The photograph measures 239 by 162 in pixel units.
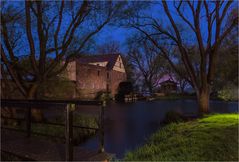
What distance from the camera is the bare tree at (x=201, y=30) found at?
7.74 metres

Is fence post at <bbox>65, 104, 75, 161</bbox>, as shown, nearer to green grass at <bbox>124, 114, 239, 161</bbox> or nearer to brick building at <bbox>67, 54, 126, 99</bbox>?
green grass at <bbox>124, 114, 239, 161</bbox>

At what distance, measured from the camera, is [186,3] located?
8023 mm

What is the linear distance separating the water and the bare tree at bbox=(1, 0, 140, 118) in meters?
2.60

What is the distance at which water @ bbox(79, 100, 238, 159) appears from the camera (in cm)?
532

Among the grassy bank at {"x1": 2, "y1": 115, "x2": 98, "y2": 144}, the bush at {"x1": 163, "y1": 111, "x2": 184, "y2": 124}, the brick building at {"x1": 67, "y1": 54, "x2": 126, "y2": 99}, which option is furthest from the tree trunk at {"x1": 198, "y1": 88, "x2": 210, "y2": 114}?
the grassy bank at {"x1": 2, "y1": 115, "x2": 98, "y2": 144}

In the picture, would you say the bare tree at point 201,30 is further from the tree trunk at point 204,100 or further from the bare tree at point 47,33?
the bare tree at point 47,33

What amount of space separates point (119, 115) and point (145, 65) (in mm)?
3901

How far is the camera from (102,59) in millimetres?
6289

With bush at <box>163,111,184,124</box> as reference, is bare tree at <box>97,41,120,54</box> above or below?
above

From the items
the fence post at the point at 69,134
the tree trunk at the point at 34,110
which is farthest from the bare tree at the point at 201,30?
the fence post at the point at 69,134

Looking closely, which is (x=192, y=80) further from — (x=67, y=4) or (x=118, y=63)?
(x=67, y=4)

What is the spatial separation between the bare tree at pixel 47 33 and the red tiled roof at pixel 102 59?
48 cm

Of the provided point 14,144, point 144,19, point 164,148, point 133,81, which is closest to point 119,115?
point 133,81

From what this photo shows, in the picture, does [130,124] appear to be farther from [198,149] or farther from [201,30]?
[201,30]
